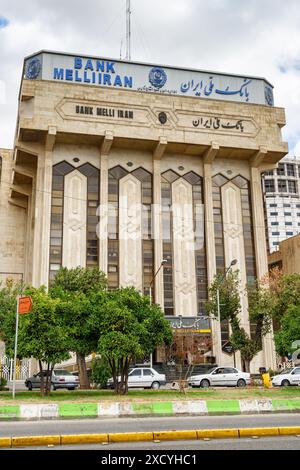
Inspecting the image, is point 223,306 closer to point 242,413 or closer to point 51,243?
point 51,243

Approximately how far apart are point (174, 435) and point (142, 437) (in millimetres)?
670

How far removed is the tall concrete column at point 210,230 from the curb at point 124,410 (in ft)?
104

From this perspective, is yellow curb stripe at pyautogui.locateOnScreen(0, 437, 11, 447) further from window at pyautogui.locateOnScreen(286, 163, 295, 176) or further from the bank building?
window at pyautogui.locateOnScreen(286, 163, 295, 176)

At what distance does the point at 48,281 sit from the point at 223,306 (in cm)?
1667

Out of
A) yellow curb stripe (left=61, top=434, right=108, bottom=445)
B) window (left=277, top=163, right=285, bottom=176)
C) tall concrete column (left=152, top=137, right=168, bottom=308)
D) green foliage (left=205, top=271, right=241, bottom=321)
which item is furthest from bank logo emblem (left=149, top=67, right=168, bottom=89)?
window (left=277, top=163, right=285, bottom=176)

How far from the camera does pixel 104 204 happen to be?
1913 inches

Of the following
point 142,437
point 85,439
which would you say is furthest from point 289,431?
point 85,439

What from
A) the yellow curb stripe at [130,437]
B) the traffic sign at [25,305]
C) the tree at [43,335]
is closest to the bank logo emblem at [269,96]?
the tree at [43,335]

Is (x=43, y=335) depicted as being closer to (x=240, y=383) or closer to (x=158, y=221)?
(x=240, y=383)

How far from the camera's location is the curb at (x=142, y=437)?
9.77m

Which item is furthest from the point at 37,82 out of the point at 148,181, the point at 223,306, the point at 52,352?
the point at 52,352

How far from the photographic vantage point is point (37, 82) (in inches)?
1884

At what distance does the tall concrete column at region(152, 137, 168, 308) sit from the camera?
156ft

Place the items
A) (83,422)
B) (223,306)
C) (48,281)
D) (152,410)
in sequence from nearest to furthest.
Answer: (83,422), (152,410), (223,306), (48,281)
